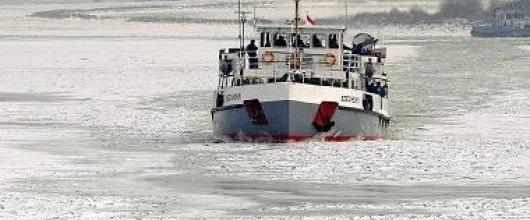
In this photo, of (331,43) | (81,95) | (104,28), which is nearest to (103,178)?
(331,43)

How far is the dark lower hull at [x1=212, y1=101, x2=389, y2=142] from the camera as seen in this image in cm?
3759

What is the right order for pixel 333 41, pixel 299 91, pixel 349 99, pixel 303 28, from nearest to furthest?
pixel 299 91 → pixel 349 99 → pixel 303 28 → pixel 333 41

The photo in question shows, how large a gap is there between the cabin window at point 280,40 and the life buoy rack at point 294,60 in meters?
1.02

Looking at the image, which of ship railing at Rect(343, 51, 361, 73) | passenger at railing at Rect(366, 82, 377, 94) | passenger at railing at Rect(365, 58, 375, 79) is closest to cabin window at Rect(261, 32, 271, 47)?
ship railing at Rect(343, 51, 361, 73)

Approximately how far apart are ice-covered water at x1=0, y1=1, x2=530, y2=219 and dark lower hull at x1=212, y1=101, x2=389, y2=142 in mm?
769

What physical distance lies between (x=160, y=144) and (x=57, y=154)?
12.2ft

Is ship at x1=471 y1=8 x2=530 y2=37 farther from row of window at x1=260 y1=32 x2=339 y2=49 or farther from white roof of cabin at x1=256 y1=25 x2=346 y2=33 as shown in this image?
white roof of cabin at x1=256 y1=25 x2=346 y2=33

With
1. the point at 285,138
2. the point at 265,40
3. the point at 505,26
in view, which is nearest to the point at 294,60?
the point at 265,40

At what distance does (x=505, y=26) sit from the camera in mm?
142875

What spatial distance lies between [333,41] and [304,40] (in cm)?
81

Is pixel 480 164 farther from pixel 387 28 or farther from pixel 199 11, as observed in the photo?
pixel 199 11

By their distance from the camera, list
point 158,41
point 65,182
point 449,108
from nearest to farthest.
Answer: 1. point 65,182
2. point 449,108
3. point 158,41

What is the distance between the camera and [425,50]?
3964 inches

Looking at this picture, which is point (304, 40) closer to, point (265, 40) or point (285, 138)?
point (265, 40)
